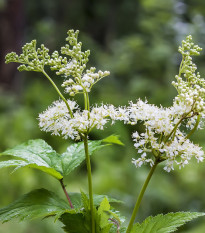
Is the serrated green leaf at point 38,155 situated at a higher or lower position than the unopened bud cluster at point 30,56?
lower

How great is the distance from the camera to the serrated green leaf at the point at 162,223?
36.0 inches

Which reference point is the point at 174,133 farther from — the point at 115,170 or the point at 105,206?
the point at 115,170

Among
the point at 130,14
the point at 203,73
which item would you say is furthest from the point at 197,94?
the point at 130,14

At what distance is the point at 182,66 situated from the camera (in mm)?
1019

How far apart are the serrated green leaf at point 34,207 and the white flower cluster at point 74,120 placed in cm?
20

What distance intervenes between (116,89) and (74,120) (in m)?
8.17

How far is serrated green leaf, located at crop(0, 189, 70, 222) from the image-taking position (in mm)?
930

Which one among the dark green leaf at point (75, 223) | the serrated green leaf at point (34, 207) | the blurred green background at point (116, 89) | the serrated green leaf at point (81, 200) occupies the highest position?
the blurred green background at point (116, 89)

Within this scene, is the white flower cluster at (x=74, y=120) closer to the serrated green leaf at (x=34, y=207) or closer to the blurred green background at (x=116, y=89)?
the serrated green leaf at (x=34, y=207)

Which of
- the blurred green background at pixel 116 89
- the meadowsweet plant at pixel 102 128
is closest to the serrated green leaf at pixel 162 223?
the meadowsweet plant at pixel 102 128

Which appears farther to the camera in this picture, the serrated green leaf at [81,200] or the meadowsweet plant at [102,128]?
the serrated green leaf at [81,200]

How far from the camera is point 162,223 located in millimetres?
938

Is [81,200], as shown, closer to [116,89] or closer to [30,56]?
[30,56]

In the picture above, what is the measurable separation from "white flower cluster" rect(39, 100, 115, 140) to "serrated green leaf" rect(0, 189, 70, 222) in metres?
0.20
